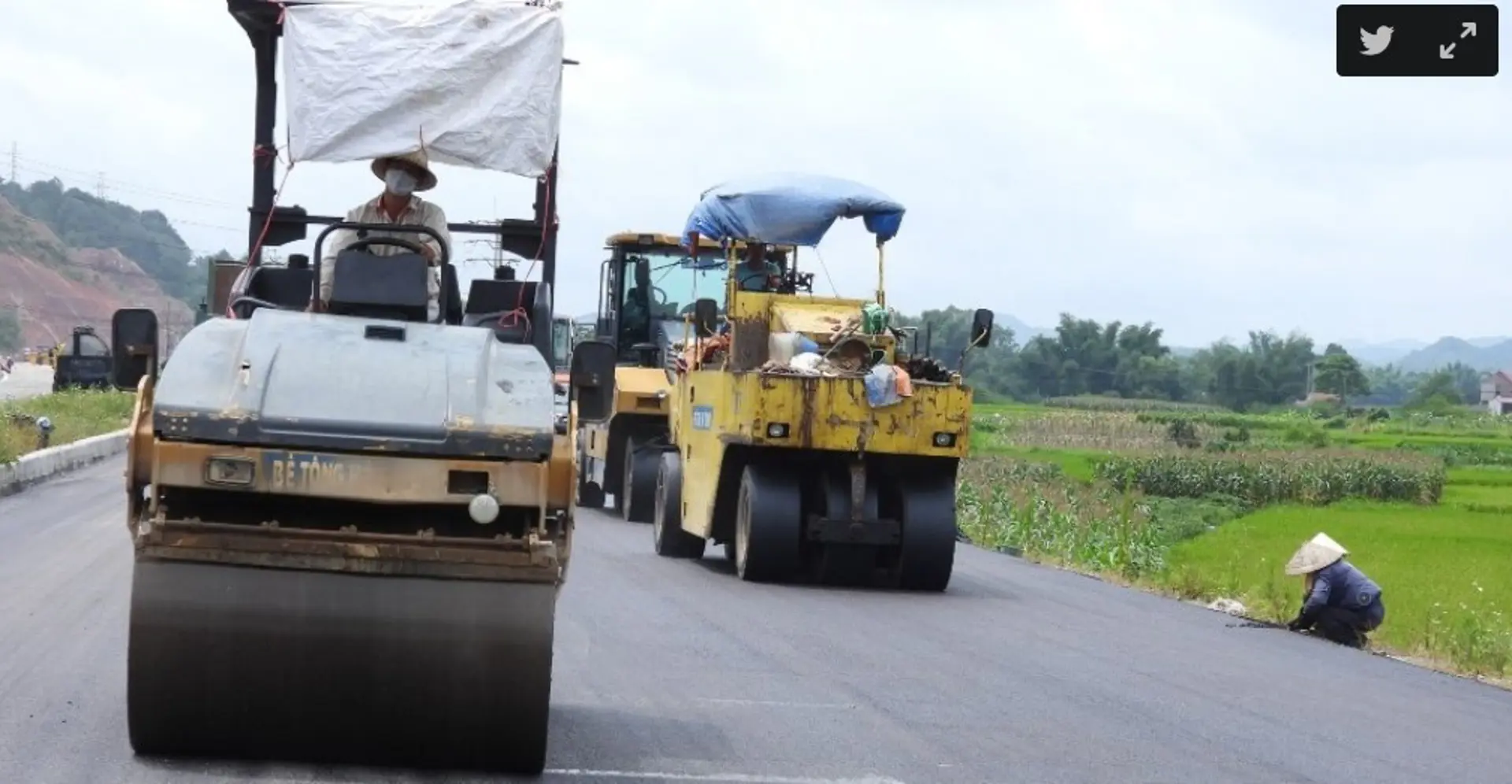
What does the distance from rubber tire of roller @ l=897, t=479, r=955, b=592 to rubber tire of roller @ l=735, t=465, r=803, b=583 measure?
0.85 meters

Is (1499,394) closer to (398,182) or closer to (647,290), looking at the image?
(647,290)

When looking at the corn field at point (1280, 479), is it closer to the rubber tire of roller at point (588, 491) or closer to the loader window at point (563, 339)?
the rubber tire of roller at point (588, 491)

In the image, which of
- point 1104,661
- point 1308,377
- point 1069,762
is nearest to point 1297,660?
point 1104,661

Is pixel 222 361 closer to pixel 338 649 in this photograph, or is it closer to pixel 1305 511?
pixel 338 649

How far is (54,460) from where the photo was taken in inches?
1144

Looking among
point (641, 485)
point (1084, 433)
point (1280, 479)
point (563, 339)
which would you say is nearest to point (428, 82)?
point (641, 485)

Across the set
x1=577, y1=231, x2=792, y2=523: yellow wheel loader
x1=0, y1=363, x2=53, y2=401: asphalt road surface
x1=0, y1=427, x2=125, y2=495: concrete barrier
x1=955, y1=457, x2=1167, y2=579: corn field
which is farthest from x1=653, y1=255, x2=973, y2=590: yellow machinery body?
x1=0, y1=363, x2=53, y2=401: asphalt road surface

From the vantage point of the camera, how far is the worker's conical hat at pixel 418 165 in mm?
8773

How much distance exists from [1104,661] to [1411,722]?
2.24m

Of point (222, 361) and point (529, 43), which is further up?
point (529, 43)

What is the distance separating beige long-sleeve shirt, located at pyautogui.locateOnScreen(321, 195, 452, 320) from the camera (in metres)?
8.50

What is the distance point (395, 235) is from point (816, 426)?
27.7ft

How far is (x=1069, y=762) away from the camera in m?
8.87

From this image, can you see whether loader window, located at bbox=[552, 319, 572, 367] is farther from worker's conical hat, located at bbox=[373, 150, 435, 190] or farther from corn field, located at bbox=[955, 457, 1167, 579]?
worker's conical hat, located at bbox=[373, 150, 435, 190]
